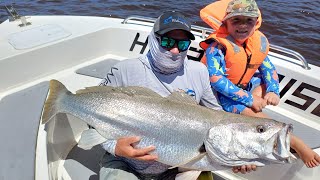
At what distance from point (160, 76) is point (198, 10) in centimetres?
808

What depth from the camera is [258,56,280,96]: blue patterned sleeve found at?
3.51m

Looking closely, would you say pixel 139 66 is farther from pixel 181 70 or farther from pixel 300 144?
pixel 300 144

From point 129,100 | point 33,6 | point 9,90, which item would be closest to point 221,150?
point 129,100

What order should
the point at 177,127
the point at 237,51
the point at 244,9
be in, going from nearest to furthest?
1. the point at 177,127
2. the point at 244,9
3. the point at 237,51

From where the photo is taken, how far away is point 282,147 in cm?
196

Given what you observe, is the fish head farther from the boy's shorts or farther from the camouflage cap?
the camouflage cap

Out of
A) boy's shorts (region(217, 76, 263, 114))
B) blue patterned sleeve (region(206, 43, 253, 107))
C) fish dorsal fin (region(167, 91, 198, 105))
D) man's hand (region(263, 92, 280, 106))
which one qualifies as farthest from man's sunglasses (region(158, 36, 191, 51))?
man's hand (region(263, 92, 280, 106))

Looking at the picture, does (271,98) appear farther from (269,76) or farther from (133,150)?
(133,150)

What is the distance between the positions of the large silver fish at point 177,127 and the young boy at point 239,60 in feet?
3.49

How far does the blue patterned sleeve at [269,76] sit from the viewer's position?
3.51 metres

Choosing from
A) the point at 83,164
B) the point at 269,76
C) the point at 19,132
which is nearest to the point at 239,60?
the point at 269,76

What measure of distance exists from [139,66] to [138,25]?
2.39m

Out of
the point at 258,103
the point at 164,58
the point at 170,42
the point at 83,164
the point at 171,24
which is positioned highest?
the point at 171,24

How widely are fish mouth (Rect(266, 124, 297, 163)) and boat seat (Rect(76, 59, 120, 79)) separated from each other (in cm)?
269
